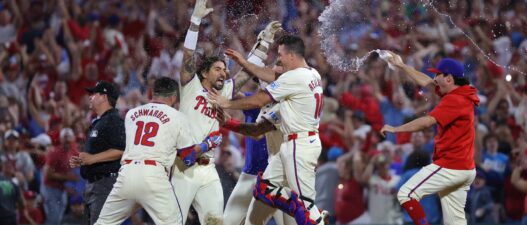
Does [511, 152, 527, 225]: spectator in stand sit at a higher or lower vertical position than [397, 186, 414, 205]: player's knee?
lower

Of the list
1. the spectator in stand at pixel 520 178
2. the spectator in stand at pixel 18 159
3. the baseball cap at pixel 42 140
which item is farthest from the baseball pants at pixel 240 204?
the baseball cap at pixel 42 140

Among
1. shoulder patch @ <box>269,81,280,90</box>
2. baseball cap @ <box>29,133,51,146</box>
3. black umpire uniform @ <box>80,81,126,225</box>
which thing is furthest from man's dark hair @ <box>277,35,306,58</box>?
baseball cap @ <box>29,133,51,146</box>

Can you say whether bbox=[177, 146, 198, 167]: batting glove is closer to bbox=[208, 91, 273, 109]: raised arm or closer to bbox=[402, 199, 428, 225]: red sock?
bbox=[208, 91, 273, 109]: raised arm

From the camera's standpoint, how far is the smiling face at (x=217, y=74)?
1131cm

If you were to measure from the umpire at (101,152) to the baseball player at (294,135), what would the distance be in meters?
1.46

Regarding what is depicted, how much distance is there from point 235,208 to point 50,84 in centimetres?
836

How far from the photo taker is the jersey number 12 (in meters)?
10.6

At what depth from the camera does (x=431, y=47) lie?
16266 mm

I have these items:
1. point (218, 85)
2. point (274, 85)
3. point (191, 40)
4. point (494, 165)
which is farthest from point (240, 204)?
point (494, 165)

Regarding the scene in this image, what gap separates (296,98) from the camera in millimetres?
10625

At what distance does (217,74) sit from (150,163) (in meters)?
1.35

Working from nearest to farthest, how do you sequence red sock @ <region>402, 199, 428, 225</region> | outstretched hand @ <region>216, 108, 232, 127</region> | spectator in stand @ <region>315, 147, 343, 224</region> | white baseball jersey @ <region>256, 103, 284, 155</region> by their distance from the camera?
red sock @ <region>402, 199, 428, 225</region>, white baseball jersey @ <region>256, 103, 284, 155</region>, outstretched hand @ <region>216, 108, 232, 127</region>, spectator in stand @ <region>315, 147, 343, 224</region>

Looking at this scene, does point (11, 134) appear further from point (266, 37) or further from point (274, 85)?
point (274, 85)

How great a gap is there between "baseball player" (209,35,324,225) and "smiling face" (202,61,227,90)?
2.14 feet
